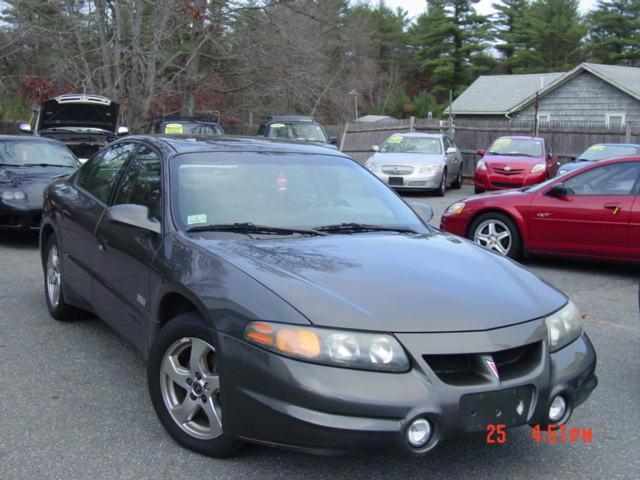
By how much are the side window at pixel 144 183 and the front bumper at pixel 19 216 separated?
4.83 meters

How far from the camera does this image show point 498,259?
155 inches

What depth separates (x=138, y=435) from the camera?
3584 mm

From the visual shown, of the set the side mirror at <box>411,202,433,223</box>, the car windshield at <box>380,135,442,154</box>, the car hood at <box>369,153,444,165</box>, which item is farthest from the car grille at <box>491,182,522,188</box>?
the side mirror at <box>411,202,433,223</box>

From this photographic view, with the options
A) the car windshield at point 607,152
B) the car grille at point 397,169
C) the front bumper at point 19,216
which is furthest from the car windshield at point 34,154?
the car windshield at point 607,152

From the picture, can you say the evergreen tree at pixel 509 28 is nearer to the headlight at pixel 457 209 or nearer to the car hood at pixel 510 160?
the car hood at pixel 510 160

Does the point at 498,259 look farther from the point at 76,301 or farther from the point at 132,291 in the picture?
the point at 76,301

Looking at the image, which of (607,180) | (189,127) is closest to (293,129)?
(189,127)

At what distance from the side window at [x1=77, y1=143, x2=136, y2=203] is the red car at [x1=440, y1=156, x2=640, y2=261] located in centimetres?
495

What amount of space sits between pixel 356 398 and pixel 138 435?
1371 millimetres

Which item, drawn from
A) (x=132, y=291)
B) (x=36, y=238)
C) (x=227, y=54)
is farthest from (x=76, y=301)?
(x=227, y=54)

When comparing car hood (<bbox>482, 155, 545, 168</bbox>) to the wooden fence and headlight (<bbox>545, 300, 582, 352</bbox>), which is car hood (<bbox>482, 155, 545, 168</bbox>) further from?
headlight (<bbox>545, 300, 582, 352</bbox>)

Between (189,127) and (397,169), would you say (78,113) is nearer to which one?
(189,127)

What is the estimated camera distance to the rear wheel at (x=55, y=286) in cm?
554

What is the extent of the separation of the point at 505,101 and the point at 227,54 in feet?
63.4
